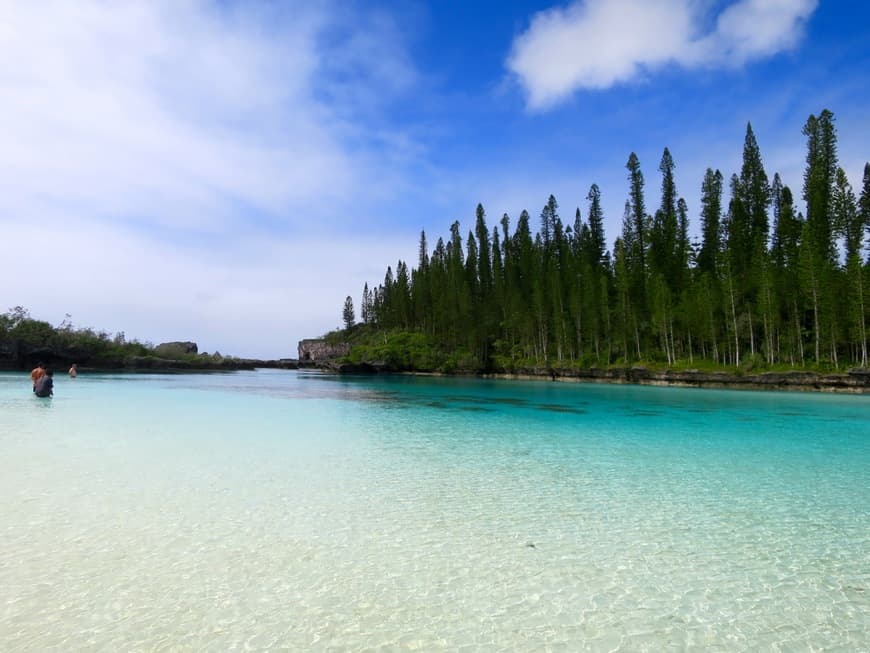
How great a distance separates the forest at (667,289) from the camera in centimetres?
4459

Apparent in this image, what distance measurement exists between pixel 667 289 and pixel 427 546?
5475 cm

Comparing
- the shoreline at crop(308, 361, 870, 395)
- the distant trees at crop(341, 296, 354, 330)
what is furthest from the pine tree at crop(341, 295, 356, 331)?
the shoreline at crop(308, 361, 870, 395)

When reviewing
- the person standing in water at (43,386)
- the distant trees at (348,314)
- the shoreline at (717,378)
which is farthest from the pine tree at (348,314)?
the person standing in water at (43,386)

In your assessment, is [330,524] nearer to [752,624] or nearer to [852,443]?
[752,624]

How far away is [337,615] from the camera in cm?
404

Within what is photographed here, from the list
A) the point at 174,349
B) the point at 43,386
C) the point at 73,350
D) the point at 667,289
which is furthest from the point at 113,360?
the point at 667,289

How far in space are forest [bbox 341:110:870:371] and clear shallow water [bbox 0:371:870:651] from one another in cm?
3979

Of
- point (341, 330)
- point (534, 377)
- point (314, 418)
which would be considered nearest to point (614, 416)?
point (314, 418)

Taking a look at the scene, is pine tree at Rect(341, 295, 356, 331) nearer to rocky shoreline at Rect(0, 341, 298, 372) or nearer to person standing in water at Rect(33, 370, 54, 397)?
rocky shoreline at Rect(0, 341, 298, 372)

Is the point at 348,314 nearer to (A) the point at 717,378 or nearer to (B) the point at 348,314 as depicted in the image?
(B) the point at 348,314

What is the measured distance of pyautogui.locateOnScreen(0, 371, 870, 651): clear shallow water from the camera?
12.7 ft

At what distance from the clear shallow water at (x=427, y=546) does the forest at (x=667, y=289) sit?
39790mm

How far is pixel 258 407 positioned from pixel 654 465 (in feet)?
58.0

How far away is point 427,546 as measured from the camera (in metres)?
5.74
